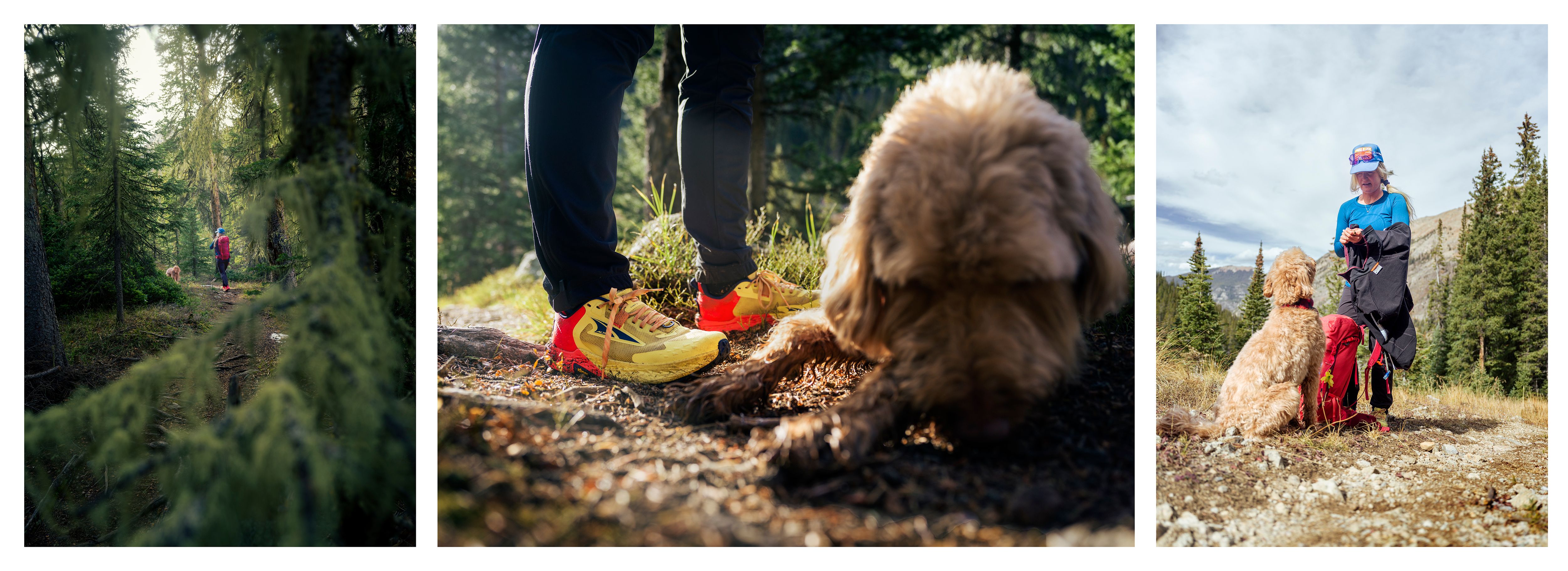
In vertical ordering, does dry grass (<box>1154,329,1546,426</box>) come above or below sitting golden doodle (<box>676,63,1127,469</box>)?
below

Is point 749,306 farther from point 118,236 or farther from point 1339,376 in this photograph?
point 1339,376

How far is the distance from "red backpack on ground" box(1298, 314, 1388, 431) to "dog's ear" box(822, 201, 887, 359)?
2.42m

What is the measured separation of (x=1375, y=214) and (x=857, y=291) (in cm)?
272

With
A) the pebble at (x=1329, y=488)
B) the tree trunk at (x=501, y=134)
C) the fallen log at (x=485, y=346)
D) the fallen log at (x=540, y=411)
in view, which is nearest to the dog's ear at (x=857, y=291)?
the fallen log at (x=540, y=411)

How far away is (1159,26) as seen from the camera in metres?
2.40

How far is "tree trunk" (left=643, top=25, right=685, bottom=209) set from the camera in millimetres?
6086

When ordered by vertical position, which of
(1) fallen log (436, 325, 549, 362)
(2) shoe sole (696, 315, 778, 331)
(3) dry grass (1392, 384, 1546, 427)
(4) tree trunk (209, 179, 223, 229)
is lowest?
(3) dry grass (1392, 384, 1546, 427)

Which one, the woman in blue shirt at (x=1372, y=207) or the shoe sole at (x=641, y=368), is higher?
the woman in blue shirt at (x=1372, y=207)

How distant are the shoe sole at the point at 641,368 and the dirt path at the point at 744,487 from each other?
0.60 metres

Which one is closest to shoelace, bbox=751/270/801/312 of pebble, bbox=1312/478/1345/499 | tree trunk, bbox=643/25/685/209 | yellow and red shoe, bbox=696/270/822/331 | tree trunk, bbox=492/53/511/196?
yellow and red shoe, bbox=696/270/822/331

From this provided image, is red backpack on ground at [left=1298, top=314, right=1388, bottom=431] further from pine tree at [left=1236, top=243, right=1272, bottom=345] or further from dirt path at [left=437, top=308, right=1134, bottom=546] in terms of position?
dirt path at [left=437, top=308, right=1134, bottom=546]

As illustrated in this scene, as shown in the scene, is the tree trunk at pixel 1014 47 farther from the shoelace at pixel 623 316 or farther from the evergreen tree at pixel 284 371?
the evergreen tree at pixel 284 371

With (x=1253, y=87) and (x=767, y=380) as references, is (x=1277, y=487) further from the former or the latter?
(x=767, y=380)

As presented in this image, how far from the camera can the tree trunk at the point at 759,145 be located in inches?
260
